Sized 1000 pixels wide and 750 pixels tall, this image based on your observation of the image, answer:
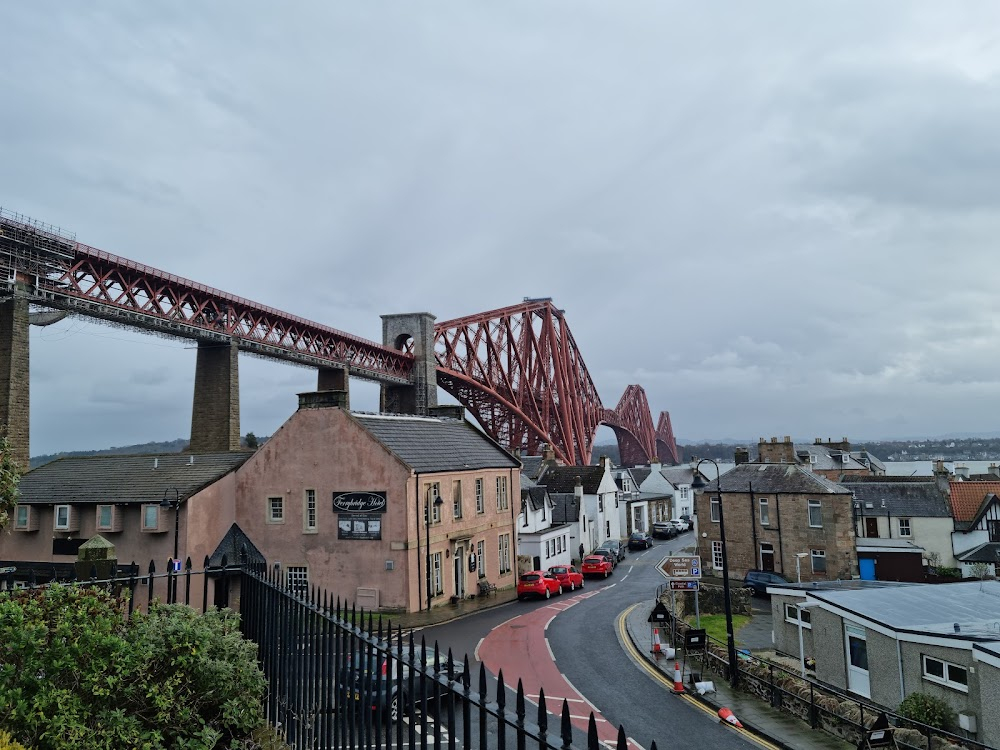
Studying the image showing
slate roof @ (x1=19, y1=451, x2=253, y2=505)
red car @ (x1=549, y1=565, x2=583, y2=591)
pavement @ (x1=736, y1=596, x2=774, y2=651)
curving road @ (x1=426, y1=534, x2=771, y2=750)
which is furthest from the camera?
red car @ (x1=549, y1=565, x2=583, y2=591)

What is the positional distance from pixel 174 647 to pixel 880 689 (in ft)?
60.4

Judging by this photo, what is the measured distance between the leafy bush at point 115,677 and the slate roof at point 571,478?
51922 mm

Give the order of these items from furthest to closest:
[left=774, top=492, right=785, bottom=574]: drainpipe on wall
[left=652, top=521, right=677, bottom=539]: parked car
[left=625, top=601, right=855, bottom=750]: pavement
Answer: [left=652, top=521, right=677, bottom=539]: parked car < [left=774, top=492, right=785, bottom=574]: drainpipe on wall < [left=625, top=601, right=855, bottom=750]: pavement

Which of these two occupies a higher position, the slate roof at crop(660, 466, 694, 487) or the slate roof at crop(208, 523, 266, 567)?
the slate roof at crop(208, 523, 266, 567)

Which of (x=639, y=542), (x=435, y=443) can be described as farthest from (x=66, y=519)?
(x=639, y=542)

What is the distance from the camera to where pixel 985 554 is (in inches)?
1681

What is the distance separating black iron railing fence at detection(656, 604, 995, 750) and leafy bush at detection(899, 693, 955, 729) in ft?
0.97

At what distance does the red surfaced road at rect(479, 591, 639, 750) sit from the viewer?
1694 cm

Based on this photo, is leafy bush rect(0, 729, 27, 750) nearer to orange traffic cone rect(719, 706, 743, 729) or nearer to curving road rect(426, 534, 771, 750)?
curving road rect(426, 534, 771, 750)

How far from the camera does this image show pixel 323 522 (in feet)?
107

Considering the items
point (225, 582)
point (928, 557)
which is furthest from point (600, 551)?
point (225, 582)

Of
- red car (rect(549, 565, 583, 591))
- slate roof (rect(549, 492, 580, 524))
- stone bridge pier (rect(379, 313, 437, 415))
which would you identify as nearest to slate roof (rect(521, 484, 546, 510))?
slate roof (rect(549, 492, 580, 524))

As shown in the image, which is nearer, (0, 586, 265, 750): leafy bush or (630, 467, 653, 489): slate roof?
(0, 586, 265, 750): leafy bush

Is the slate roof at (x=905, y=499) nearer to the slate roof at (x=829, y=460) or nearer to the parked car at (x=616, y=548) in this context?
the parked car at (x=616, y=548)
